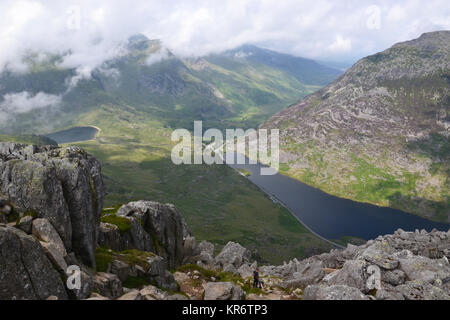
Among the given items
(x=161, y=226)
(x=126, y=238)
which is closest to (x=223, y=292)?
(x=126, y=238)

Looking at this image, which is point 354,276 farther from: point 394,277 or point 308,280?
point 308,280

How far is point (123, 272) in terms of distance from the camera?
113 ft

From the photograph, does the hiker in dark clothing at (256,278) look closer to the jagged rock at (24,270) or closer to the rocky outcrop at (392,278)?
the rocky outcrop at (392,278)

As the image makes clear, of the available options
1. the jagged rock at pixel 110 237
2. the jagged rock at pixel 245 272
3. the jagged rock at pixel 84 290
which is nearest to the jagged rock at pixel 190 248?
the jagged rock at pixel 245 272

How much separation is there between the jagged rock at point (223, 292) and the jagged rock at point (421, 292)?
17128 mm

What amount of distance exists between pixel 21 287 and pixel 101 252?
15.1 m

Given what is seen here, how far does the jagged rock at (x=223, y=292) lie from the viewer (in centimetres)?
3203

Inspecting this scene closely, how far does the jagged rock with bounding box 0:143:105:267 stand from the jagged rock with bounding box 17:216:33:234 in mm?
1686

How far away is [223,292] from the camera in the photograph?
106 ft

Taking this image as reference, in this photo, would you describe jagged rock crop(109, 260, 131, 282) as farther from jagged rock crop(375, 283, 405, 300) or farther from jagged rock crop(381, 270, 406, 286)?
jagged rock crop(381, 270, 406, 286)

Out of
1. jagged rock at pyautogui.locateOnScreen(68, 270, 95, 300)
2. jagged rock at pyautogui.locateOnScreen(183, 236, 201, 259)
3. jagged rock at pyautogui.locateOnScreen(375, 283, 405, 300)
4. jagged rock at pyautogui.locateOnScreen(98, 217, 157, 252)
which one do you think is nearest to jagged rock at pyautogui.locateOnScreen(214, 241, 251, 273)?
jagged rock at pyautogui.locateOnScreen(183, 236, 201, 259)
